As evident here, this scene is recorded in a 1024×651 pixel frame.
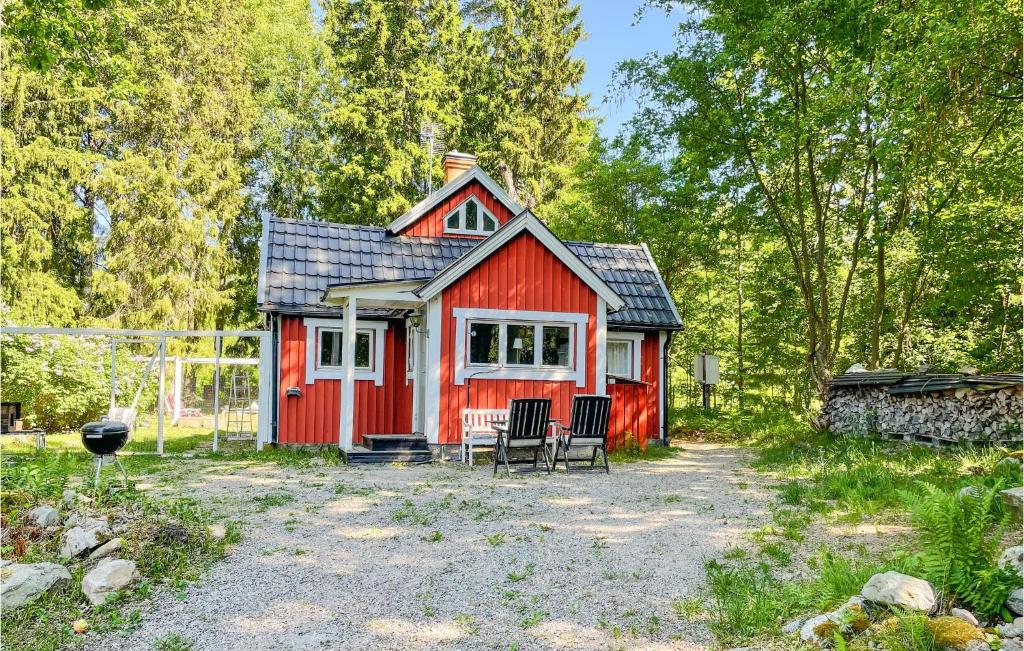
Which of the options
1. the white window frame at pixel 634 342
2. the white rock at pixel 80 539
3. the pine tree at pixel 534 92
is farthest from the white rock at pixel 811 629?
the pine tree at pixel 534 92

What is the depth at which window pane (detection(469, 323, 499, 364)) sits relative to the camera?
36.7 ft

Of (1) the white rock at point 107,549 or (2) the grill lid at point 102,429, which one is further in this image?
(2) the grill lid at point 102,429

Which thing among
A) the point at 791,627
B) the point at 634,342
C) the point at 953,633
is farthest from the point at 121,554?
the point at 634,342

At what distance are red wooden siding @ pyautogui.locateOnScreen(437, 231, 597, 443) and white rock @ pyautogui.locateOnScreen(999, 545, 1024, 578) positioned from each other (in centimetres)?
774

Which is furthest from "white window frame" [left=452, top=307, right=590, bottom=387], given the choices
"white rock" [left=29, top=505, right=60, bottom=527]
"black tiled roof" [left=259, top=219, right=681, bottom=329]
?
"white rock" [left=29, top=505, right=60, bottom=527]

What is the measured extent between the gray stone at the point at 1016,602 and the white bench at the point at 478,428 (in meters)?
7.48

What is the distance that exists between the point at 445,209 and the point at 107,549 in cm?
1096

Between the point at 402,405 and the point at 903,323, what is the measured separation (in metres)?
11.7

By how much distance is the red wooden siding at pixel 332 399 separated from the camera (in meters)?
11.9

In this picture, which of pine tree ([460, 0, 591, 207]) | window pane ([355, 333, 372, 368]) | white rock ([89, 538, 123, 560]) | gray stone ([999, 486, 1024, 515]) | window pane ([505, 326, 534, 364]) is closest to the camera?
white rock ([89, 538, 123, 560])

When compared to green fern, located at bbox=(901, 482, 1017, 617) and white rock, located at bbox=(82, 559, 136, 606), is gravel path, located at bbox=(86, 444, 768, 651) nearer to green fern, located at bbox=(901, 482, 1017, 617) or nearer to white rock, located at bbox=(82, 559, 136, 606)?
white rock, located at bbox=(82, 559, 136, 606)

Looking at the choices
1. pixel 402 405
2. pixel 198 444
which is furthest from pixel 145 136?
pixel 402 405

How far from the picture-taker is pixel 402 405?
A: 41.1 feet

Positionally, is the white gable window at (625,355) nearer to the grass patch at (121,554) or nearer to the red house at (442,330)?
the red house at (442,330)
